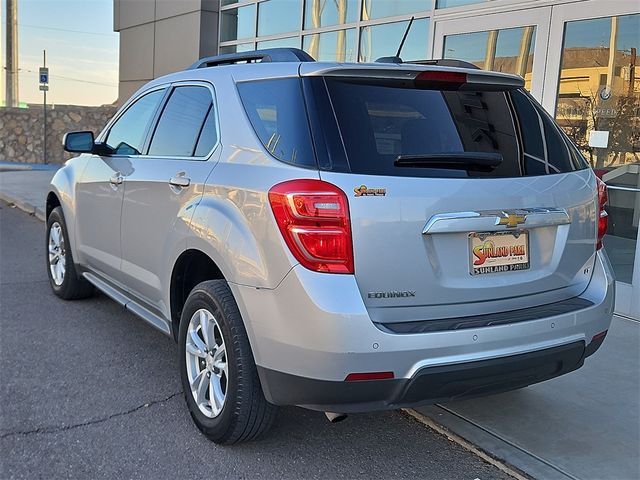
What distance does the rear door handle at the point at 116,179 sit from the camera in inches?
168

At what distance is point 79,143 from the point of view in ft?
15.4

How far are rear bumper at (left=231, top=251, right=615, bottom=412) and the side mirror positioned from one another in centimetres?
238

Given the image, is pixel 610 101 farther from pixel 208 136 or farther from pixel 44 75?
pixel 44 75

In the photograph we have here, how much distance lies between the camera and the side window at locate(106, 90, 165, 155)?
4277 mm

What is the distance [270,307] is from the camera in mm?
2688

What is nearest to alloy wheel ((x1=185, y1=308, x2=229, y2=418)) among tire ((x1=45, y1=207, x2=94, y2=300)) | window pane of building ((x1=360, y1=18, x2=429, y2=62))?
tire ((x1=45, y1=207, x2=94, y2=300))

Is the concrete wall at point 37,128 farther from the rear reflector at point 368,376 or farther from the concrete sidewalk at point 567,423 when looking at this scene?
the rear reflector at point 368,376

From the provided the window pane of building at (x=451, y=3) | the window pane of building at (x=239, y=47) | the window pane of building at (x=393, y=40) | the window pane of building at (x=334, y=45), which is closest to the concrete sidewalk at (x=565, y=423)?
the window pane of building at (x=451, y=3)

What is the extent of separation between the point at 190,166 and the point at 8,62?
29.3 m

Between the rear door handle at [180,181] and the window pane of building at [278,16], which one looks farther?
the window pane of building at [278,16]

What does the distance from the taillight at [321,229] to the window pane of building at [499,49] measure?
15.9ft

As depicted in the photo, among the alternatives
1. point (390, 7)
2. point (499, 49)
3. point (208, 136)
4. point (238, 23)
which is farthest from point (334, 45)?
point (208, 136)

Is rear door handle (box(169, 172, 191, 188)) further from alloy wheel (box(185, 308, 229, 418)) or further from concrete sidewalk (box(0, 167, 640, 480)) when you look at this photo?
concrete sidewalk (box(0, 167, 640, 480))

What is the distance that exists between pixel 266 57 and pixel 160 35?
40.0 ft
